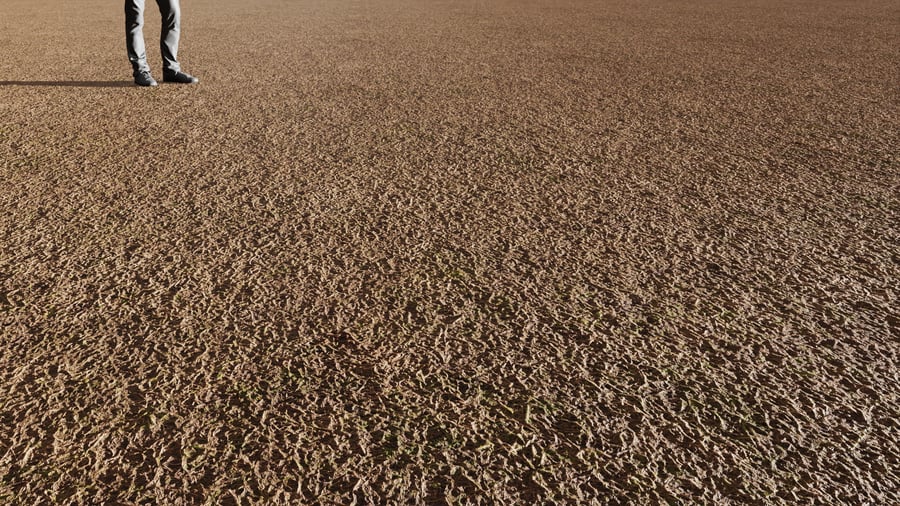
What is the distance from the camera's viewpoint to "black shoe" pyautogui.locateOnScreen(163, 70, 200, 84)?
3.05 m

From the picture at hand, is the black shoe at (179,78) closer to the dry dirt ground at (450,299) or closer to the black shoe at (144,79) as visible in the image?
the black shoe at (144,79)

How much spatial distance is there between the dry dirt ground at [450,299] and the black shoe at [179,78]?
330 mm

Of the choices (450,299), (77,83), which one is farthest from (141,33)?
(450,299)

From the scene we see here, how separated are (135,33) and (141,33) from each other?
22 mm

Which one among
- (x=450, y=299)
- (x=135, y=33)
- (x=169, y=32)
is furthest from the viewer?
(x=169, y=32)

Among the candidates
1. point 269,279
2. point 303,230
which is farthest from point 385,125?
point 269,279

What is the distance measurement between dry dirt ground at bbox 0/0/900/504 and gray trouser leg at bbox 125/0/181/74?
0.32 meters

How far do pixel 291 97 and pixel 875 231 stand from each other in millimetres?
2033

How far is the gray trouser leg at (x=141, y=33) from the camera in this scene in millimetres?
2906

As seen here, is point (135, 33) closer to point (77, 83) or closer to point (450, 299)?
point (77, 83)

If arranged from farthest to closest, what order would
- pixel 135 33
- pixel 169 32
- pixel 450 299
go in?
pixel 169 32 < pixel 135 33 < pixel 450 299

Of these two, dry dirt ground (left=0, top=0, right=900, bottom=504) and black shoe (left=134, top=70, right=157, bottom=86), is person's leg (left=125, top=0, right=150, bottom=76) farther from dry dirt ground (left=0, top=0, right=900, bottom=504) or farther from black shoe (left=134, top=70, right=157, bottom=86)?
dry dirt ground (left=0, top=0, right=900, bottom=504)

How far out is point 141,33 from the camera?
294 cm

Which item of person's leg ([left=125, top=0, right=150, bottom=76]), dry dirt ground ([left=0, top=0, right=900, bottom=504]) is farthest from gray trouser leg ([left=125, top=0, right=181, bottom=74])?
dry dirt ground ([left=0, top=0, right=900, bottom=504])
